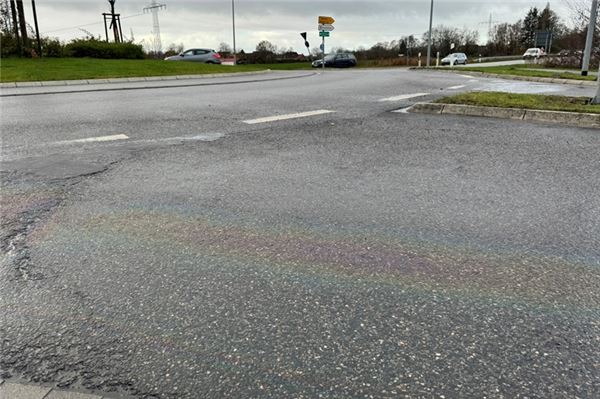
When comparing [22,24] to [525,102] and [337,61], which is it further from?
[337,61]

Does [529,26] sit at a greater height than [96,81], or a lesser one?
greater

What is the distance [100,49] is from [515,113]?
90.2ft

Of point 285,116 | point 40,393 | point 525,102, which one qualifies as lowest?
point 40,393

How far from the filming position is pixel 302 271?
9.02 feet

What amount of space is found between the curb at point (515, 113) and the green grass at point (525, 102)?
9.9 inches

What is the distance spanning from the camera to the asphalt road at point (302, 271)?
1936mm

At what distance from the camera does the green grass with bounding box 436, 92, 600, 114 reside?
846cm

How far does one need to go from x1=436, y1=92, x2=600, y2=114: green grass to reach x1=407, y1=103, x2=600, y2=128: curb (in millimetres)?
252

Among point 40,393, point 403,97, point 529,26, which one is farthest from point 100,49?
point 529,26

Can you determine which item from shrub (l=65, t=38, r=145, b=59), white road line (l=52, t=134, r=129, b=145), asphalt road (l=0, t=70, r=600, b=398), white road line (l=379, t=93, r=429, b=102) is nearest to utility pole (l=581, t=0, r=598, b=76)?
white road line (l=379, t=93, r=429, b=102)

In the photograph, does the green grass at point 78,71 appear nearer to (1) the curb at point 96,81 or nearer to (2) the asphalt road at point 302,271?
(1) the curb at point 96,81

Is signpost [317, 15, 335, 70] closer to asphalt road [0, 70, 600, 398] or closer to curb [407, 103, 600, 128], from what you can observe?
curb [407, 103, 600, 128]

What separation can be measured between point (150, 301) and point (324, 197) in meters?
1.99

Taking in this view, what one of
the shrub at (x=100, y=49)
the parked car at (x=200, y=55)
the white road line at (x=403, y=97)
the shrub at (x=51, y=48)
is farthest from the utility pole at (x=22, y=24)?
the white road line at (x=403, y=97)
